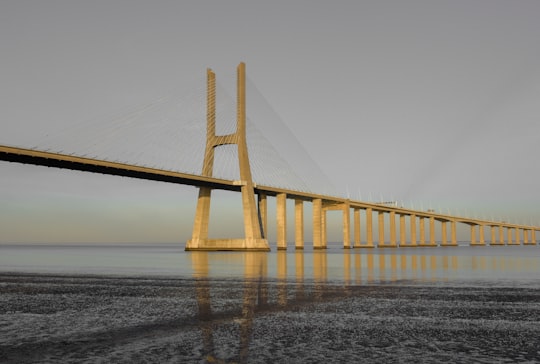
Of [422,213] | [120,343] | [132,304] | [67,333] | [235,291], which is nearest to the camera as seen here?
[120,343]

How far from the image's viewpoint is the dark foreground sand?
842cm

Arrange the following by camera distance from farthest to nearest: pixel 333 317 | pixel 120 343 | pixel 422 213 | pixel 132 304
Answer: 1. pixel 422 213
2. pixel 132 304
3. pixel 333 317
4. pixel 120 343

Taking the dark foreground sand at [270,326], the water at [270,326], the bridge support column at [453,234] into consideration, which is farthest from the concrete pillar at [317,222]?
the dark foreground sand at [270,326]

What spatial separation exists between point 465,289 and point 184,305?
10831 mm

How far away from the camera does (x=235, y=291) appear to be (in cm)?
1895

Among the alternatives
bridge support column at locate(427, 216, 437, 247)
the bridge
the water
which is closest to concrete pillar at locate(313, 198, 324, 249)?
the bridge

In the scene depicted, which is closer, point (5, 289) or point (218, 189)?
point (5, 289)

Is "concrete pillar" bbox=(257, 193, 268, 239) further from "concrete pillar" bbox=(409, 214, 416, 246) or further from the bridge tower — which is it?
"concrete pillar" bbox=(409, 214, 416, 246)

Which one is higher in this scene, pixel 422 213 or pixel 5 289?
pixel 422 213

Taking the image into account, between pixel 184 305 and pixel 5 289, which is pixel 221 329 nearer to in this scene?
pixel 184 305

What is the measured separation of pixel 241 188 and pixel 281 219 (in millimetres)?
16455

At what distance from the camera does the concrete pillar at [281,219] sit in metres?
84.7

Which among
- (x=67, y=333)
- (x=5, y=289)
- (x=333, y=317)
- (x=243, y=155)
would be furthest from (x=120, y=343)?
(x=243, y=155)

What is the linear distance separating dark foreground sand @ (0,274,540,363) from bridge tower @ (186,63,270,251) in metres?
51.6
